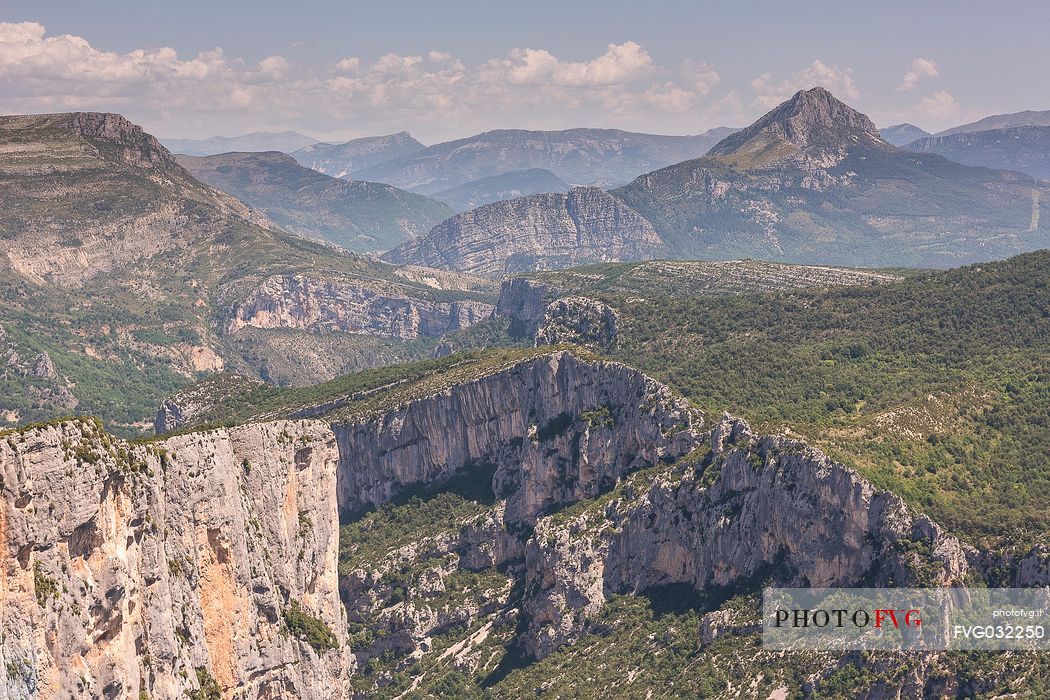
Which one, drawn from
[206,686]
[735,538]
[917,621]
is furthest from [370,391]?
[917,621]

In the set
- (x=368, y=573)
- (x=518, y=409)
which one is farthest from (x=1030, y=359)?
(x=368, y=573)

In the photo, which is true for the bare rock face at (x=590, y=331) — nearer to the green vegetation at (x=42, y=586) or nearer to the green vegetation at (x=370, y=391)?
the green vegetation at (x=370, y=391)

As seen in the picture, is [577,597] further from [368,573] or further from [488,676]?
[368,573]

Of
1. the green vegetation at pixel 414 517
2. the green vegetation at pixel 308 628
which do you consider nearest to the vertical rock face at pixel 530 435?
the green vegetation at pixel 414 517

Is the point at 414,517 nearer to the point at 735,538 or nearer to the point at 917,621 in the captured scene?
the point at 735,538

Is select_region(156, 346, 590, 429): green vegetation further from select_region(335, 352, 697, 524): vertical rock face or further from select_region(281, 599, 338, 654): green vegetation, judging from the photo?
select_region(281, 599, 338, 654): green vegetation

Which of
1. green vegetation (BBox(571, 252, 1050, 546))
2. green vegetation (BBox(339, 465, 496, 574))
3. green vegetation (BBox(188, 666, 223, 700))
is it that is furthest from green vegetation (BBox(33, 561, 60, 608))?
green vegetation (BBox(339, 465, 496, 574))
